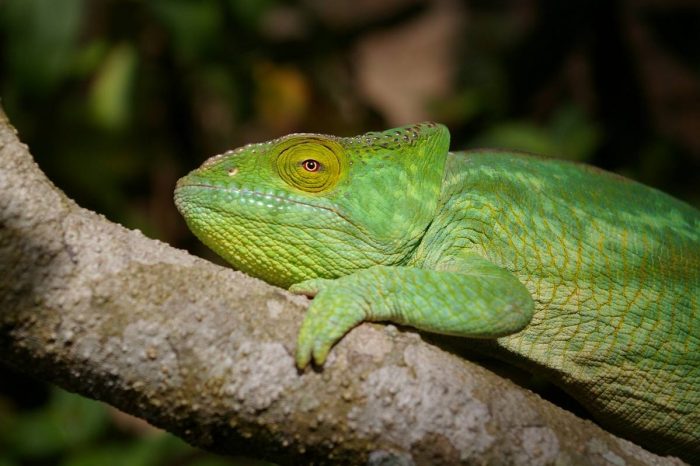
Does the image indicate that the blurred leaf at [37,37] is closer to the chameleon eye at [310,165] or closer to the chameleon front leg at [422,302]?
the chameleon eye at [310,165]

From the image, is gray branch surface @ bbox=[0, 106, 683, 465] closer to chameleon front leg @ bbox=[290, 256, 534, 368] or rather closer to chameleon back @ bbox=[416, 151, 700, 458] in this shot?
chameleon front leg @ bbox=[290, 256, 534, 368]

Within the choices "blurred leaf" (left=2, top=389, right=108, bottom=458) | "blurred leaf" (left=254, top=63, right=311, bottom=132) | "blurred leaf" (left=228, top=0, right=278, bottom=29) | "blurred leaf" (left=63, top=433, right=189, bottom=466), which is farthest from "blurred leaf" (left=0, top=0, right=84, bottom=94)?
"blurred leaf" (left=63, top=433, right=189, bottom=466)

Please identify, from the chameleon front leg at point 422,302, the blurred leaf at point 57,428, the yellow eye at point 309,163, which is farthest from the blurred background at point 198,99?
the chameleon front leg at point 422,302

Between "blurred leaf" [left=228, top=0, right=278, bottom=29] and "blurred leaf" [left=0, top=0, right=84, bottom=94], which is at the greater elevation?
"blurred leaf" [left=228, top=0, right=278, bottom=29]

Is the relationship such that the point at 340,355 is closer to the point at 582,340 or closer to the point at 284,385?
the point at 284,385

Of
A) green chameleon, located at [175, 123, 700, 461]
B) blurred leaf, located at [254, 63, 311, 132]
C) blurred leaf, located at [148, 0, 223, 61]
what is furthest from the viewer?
blurred leaf, located at [254, 63, 311, 132]

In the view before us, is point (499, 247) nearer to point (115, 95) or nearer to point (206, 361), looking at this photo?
point (206, 361)

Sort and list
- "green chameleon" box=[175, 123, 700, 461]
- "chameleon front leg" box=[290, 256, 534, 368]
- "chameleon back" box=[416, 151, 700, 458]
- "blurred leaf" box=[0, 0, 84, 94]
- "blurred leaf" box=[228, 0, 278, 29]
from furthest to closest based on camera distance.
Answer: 1. "blurred leaf" box=[228, 0, 278, 29]
2. "blurred leaf" box=[0, 0, 84, 94]
3. "chameleon back" box=[416, 151, 700, 458]
4. "green chameleon" box=[175, 123, 700, 461]
5. "chameleon front leg" box=[290, 256, 534, 368]

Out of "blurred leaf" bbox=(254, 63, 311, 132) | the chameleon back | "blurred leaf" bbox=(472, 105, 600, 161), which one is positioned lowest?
"blurred leaf" bbox=(254, 63, 311, 132)
